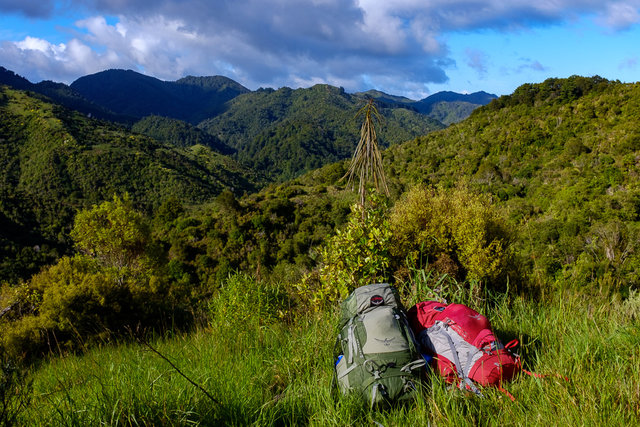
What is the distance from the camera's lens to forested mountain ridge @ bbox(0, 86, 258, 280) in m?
53.7

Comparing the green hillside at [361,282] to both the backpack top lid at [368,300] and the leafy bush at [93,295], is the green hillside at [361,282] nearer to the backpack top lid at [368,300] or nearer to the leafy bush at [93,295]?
the leafy bush at [93,295]

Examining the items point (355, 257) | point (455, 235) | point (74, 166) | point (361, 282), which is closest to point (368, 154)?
point (355, 257)

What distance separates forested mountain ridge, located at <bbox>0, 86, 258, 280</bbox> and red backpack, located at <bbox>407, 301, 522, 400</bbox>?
43488 mm

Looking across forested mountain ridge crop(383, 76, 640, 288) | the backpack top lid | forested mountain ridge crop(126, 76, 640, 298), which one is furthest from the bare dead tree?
forested mountain ridge crop(126, 76, 640, 298)

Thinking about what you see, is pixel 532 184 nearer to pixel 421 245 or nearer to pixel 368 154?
pixel 421 245

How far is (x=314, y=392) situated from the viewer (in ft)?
5.12

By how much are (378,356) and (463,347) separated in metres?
0.48

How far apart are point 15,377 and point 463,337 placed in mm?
2025

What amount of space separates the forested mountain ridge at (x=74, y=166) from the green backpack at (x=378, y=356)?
4332cm

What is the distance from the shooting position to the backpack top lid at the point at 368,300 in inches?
78.4

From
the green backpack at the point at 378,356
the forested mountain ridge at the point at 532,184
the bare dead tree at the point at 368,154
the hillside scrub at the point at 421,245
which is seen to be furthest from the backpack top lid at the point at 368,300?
the forested mountain ridge at the point at 532,184

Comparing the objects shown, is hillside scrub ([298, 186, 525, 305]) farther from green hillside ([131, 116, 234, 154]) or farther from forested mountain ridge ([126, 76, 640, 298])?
green hillside ([131, 116, 234, 154])

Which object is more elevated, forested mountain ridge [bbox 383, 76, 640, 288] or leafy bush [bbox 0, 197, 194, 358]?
forested mountain ridge [bbox 383, 76, 640, 288]

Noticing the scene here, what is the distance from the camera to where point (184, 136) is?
158 meters
